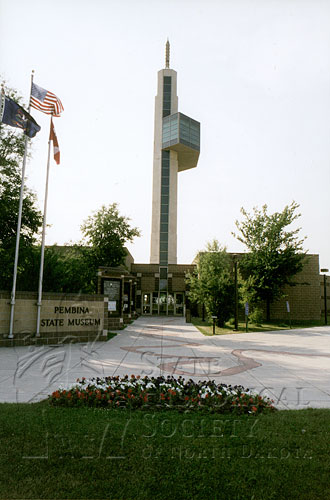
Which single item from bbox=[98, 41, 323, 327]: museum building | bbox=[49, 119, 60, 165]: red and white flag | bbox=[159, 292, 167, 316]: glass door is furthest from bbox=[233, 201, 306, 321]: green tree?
bbox=[49, 119, 60, 165]: red and white flag

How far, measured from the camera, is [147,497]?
3.29m

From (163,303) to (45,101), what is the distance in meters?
30.5

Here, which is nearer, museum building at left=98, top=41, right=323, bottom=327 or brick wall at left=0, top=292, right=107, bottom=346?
brick wall at left=0, top=292, right=107, bottom=346

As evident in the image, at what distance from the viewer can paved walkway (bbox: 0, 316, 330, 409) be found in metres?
7.04

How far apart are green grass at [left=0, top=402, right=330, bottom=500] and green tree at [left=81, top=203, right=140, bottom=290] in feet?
70.1

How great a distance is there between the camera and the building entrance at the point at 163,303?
41656mm

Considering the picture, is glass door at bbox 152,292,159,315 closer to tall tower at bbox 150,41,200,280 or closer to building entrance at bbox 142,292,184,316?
building entrance at bbox 142,292,184,316

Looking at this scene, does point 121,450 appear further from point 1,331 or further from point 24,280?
point 24,280

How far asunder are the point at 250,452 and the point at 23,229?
21268 mm

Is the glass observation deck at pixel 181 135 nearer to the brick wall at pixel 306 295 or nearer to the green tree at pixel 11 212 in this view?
the brick wall at pixel 306 295

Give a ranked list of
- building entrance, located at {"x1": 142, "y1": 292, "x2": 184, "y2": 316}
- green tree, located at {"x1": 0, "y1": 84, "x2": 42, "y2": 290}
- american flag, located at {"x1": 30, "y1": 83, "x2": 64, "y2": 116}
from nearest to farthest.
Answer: american flag, located at {"x1": 30, "y1": 83, "x2": 64, "y2": 116}
green tree, located at {"x1": 0, "y1": 84, "x2": 42, "y2": 290}
building entrance, located at {"x1": 142, "y1": 292, "x2": 184, "y2": 316}

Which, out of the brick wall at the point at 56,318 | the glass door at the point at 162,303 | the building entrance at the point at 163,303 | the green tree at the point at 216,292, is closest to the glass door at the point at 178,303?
the building entrance at the point at 163,303

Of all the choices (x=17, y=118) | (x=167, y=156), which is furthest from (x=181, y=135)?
(x=17, y=118)

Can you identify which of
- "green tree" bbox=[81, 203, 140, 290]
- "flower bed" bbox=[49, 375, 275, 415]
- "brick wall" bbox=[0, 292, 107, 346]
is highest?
"green tree" bbox=[81, 203, 140, 290]
